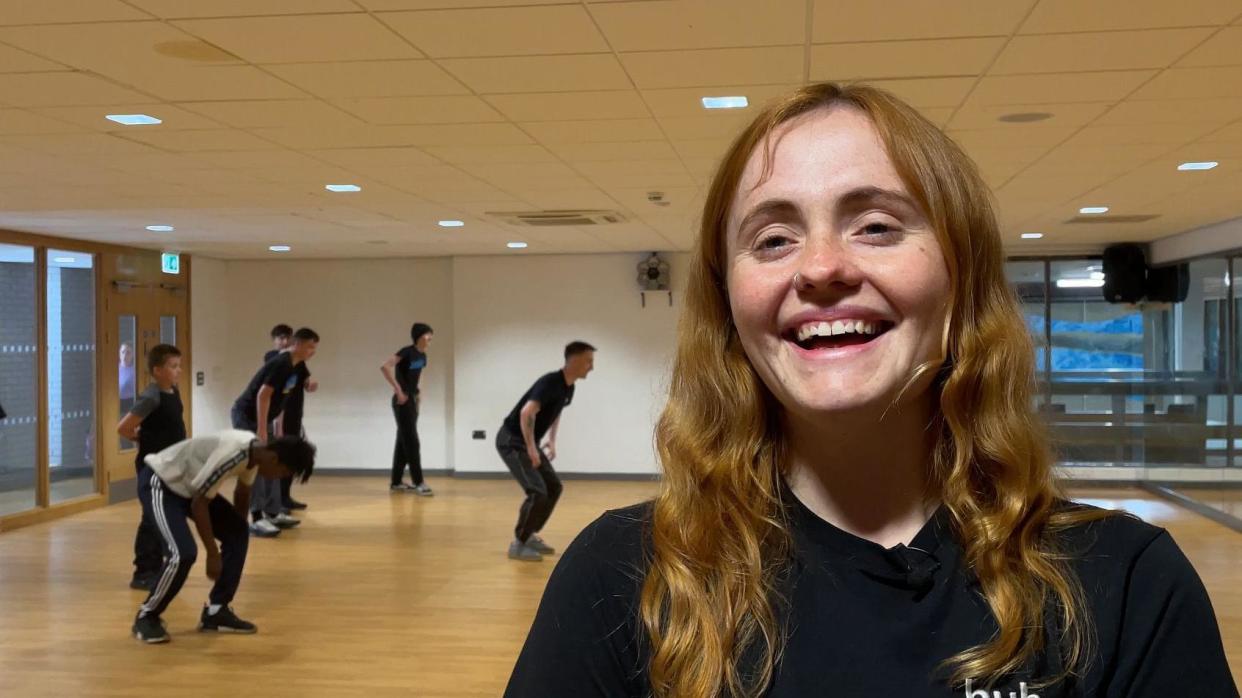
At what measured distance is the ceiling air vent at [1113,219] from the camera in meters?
9.36

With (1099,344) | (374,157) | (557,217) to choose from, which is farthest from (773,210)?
(1099,344)

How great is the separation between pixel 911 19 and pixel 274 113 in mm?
2868

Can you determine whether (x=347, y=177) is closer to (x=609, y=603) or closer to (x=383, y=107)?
(x=383, y=107)

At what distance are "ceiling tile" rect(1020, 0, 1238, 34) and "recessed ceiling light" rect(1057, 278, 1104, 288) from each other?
9.73 metres

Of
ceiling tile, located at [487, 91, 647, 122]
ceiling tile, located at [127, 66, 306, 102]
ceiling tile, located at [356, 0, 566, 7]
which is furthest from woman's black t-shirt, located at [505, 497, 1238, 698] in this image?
ceiling tile, located at [487, 91, 647, 122]

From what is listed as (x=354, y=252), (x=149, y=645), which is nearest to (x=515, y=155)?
(x=149, y=645)

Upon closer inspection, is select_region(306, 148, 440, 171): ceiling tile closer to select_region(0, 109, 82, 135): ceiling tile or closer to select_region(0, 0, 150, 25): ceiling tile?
select_region(0, 109, 82, 135): ceiling tile

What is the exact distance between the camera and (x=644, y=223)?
973 cm

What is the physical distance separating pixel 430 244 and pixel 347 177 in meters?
4.96

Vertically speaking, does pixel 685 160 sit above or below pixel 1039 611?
above

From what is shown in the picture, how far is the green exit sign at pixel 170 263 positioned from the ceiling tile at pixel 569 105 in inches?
338

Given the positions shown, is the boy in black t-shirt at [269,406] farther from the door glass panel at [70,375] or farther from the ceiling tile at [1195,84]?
the ceiling tile at [1195,84]

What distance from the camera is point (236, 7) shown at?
3.29m

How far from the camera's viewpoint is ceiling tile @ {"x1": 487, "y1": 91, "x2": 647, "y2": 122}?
454 cm
